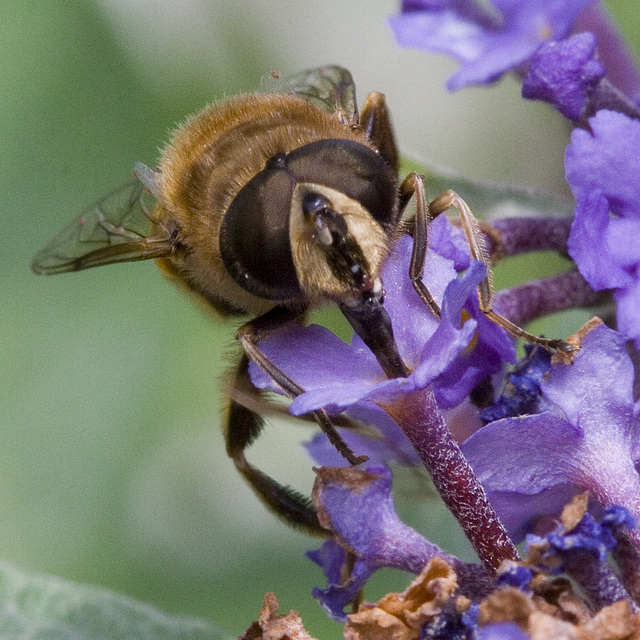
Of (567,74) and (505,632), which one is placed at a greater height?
(567,74)

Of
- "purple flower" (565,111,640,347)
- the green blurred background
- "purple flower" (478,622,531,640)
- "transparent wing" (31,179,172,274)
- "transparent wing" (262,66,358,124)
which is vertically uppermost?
"transparent wing" (31,179,172,274)

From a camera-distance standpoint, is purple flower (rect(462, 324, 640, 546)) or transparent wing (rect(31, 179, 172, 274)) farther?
transparent wing (rect(31, 179, 172, 274))

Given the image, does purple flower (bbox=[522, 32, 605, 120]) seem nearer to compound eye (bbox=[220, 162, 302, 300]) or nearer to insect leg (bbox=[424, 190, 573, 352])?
insect leg (bbox=[424, 190, 573, 352])

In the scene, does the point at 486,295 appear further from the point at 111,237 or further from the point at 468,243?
the point at 111,237

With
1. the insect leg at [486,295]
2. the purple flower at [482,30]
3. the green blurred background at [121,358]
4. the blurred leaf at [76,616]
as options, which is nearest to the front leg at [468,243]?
the insect leg at [486,295]

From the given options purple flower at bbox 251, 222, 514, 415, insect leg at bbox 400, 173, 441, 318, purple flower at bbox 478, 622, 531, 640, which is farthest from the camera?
insect leg at bbox 400, 173, 441, 318

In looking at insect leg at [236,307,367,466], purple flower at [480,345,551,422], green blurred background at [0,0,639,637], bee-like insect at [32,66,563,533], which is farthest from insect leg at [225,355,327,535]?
green blurred background at [0,0,639,637]

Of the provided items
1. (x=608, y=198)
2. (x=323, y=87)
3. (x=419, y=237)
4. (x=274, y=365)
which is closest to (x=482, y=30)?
(x=323, y=87)
